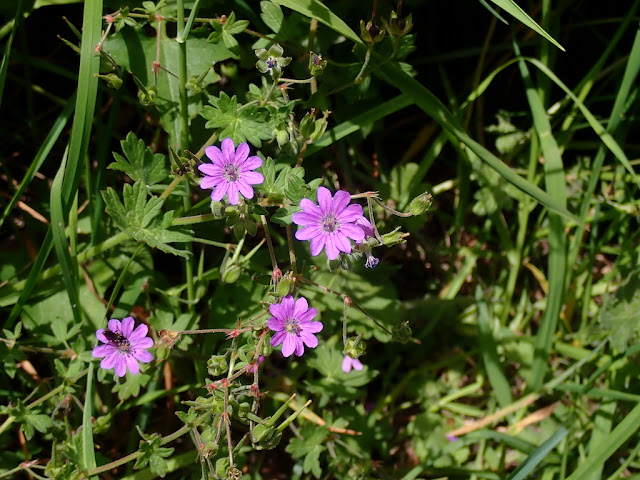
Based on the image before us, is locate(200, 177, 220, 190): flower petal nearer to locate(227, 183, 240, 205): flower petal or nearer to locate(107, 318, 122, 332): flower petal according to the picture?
locate(227, 183, 240, 205): flower petal

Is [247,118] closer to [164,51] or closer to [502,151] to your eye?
[164,51]

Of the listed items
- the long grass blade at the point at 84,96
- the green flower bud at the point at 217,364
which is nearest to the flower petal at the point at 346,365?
the green flower bud at the point at 217,364

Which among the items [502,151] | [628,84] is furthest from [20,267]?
[628,84]

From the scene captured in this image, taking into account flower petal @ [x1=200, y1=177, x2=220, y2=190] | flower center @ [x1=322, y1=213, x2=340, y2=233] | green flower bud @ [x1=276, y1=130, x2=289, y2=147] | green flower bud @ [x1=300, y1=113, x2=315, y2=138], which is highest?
green flower bud @ [x1=300, y1=113, x2=315, y2=138]

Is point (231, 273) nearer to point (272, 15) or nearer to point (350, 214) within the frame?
point (350, 214)

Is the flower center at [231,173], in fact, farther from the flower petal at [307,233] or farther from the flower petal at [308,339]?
the flower petal at [308,339]

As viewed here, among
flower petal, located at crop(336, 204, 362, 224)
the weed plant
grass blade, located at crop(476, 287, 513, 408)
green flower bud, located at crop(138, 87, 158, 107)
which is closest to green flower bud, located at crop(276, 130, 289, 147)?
the weed plant
